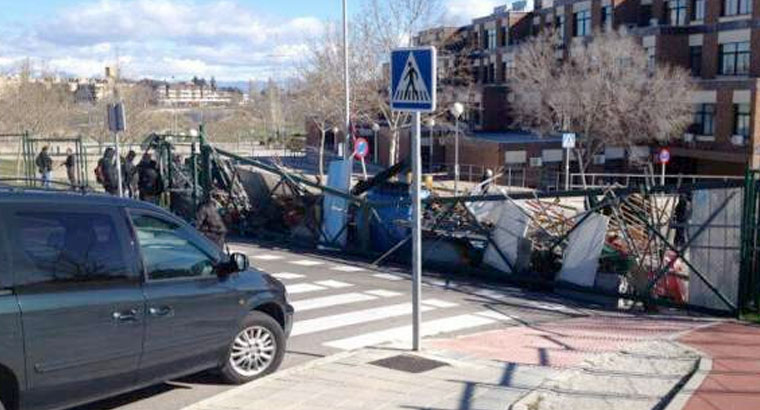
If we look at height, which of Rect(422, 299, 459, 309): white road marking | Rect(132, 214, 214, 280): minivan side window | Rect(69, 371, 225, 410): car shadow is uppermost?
Rect(132, 214, 214, 280): minivan side window

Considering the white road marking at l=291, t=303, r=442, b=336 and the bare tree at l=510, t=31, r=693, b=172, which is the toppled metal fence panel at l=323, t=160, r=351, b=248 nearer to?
the white road marking at l=291, t=303, r=442, b=336

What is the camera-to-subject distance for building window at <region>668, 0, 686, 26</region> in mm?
50031

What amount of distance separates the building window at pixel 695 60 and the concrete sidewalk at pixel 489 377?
1722 inches

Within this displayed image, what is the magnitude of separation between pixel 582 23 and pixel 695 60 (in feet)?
35.9

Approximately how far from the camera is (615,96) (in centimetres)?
4581

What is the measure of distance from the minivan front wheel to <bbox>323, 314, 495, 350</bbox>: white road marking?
1624mm

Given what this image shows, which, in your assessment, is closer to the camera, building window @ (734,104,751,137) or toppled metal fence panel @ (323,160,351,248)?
toppled metal fence panel @ (323,160,351,248)

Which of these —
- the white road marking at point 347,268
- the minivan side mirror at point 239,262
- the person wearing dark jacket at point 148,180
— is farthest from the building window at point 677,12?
the minivan side mirror at point 239,262

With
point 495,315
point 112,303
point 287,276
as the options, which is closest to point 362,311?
point 495,315

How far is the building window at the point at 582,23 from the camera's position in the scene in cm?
5784

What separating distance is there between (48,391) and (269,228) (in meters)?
13.7

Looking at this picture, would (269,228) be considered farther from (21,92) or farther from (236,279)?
(21,92)

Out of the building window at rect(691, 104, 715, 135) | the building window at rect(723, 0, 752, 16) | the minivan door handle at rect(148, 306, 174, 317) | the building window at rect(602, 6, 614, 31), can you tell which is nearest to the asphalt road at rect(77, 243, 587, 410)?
the minivan door handle at rect(148, 306, 174, 317)

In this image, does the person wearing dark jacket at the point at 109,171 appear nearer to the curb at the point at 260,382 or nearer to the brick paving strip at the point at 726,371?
the curb at the point at 260,382
